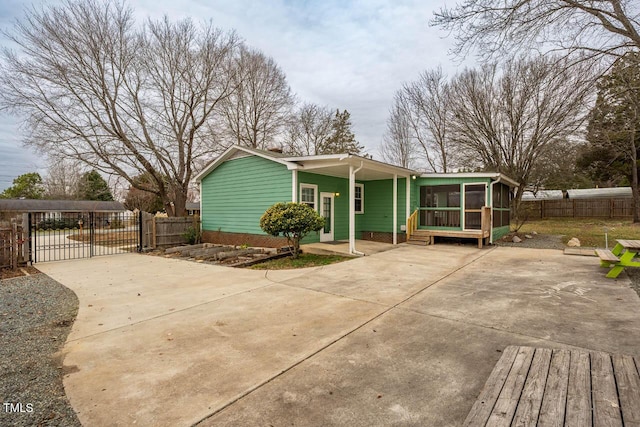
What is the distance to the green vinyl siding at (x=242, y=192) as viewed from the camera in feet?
35.3

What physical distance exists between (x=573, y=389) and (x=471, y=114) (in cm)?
1862

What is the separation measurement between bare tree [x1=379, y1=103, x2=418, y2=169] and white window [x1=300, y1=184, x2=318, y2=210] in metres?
15.2

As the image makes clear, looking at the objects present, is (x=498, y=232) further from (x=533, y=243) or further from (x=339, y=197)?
(x=339, y=197)

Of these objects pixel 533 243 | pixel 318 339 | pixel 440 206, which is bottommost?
pixel 318 339

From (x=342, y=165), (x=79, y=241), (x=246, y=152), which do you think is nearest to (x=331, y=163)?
(x=342, y=165)

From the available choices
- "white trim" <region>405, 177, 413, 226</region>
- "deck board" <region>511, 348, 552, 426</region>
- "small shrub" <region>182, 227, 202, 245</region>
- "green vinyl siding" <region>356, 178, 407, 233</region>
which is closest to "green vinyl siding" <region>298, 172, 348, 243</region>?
"green vinyl siding" <region>356, 178, 407, 233</region>

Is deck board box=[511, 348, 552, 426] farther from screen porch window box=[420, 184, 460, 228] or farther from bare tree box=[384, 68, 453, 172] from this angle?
bare tree box=[384, 68, 453, 172]

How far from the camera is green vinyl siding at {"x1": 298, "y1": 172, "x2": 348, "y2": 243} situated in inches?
442

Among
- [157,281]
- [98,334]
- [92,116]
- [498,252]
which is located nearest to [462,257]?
[498,252]

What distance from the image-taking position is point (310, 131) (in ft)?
86.4

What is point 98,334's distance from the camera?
3.72 m

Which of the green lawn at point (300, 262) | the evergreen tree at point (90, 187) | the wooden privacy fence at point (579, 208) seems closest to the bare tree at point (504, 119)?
the wooden privacy fence at point (579, 208)

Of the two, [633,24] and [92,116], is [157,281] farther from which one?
[92,116]

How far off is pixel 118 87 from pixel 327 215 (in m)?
11.0
